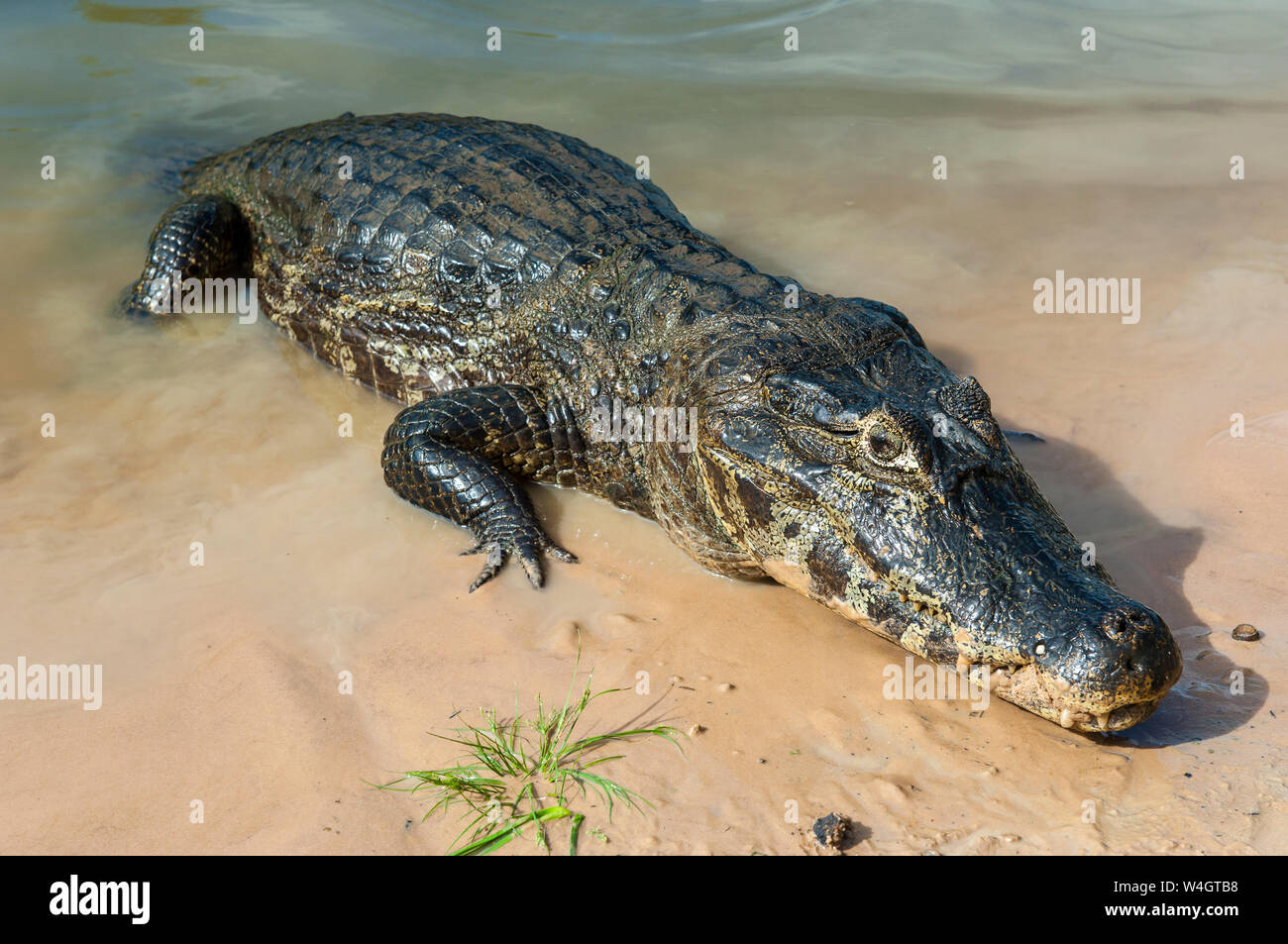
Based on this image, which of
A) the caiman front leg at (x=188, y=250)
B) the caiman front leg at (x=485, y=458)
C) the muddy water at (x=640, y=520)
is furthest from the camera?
the caiman front leg at (x=188, y=250)

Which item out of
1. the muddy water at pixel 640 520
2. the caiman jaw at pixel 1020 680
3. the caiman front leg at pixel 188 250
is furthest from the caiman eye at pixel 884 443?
the caiman front leg at pixel 188 250

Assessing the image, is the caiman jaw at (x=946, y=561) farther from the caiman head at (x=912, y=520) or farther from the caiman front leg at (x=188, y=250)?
the caiman front leg at (x=188, y=250)

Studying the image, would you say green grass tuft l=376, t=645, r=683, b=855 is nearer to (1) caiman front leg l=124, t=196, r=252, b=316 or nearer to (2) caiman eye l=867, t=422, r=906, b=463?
(2) caiman eye l=867, t=422, r=906, b=463

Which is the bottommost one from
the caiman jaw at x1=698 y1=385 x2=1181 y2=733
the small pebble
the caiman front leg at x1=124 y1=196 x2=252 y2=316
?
the small pebble

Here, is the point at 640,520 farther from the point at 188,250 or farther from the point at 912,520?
the point at 188,250

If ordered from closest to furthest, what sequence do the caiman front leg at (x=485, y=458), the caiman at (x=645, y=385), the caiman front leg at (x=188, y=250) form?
the caiman at (x=645, y=385) → the caiman front leg at (x=485, y=458) → the caiman front leg at (x=188, y=250)

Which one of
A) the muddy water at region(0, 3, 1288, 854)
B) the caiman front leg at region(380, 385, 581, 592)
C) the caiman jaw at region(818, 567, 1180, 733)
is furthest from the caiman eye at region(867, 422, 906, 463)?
the caiman front leg at region(380, 385, 581, 592)

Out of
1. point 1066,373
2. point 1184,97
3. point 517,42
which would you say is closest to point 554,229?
point 1066,373
